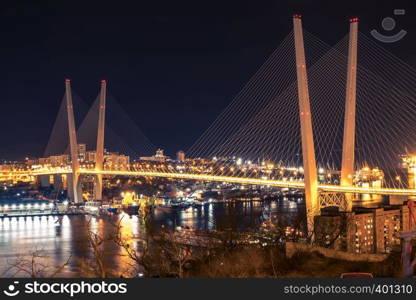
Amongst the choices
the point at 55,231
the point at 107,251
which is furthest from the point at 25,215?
the point at 107,251

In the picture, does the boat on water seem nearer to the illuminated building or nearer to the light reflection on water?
the light reflection on water

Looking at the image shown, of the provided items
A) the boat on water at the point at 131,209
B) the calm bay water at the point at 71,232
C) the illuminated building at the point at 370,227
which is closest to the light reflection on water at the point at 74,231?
the calm bay water at the point at 71,232

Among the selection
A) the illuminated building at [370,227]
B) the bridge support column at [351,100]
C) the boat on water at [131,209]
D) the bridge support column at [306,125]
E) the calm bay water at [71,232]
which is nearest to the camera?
the calm bay water at [71,232]

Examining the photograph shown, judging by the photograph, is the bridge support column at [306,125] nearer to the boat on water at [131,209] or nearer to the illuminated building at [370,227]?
the illuminated building at [370,227]

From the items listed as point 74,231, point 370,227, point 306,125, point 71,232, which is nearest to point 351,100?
point 306,125

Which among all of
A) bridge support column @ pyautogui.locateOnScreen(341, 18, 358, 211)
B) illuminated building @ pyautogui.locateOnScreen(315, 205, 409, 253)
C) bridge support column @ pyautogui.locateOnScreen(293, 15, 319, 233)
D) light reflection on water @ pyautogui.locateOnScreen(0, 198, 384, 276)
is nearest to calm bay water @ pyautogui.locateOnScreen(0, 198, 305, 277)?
light reflection on water @ pyautogui.locateOnScreen(0, 198, 384, 276)

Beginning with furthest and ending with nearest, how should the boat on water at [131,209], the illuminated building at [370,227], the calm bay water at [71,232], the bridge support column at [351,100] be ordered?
the boat on water at [131,209] < the illuminated building at [370,227] < the bridge support column at [351,100] < the calm bay water at [71,232]

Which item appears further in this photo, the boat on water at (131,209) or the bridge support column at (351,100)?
the boat on water at (131,209)

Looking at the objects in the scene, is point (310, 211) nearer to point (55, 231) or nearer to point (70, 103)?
point (55, 231)
